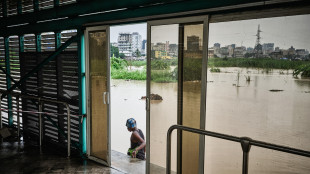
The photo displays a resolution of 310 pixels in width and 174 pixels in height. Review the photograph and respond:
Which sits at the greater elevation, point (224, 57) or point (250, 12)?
point (250, 12)

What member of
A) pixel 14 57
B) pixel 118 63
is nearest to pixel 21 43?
pixel 14 57

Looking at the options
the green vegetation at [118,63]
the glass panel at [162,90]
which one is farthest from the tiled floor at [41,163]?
the green vegetation at [118,63]

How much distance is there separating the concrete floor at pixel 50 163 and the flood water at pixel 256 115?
1.57 m

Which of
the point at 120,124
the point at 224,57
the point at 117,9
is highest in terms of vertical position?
the point at 117,9

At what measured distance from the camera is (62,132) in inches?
206

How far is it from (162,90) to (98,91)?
147cm

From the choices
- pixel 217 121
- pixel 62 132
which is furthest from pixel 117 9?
pixel 62 132

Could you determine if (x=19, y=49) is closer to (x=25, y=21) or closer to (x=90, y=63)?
(x=25, y=21)

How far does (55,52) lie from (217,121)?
130 inches

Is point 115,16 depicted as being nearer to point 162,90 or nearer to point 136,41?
point 162,90

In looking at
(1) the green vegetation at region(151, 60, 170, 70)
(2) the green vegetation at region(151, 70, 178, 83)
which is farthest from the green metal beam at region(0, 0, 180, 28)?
(2) the green vegetation at region(151, 70, 178, 83)

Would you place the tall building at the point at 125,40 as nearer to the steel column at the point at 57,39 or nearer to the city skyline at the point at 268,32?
the steel column at the point at 57,39

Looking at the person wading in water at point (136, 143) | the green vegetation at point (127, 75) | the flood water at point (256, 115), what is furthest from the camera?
the green vegetation at point (127, 75)

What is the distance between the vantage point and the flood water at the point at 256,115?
2.60 metres
